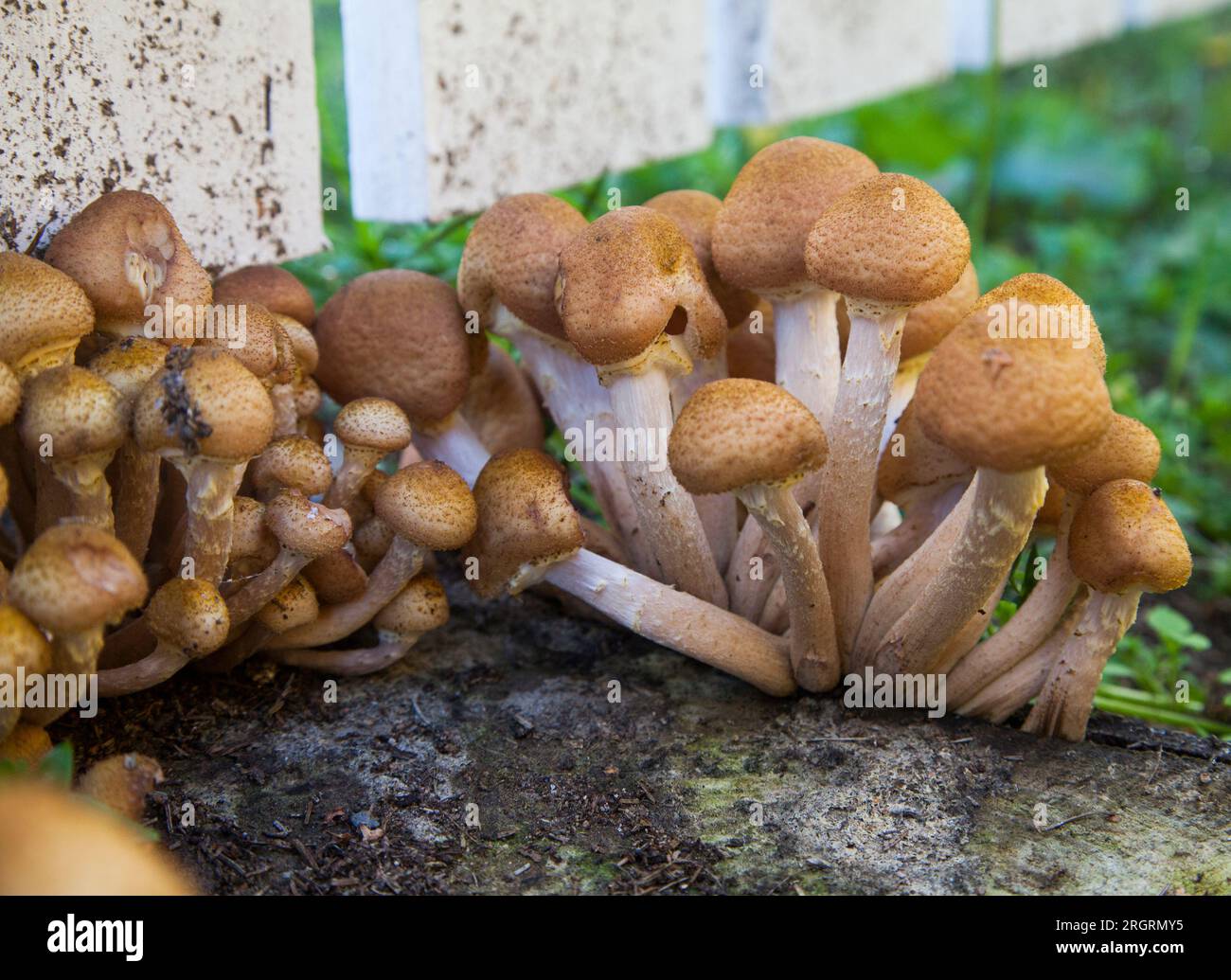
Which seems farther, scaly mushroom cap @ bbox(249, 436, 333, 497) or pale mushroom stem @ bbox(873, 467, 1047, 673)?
scaly mushroom cap @ bbox(249, 436, 333, 497)

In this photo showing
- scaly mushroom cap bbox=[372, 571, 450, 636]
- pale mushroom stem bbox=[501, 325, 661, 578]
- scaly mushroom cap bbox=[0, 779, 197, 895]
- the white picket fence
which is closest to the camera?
scaly mushroom cap bbox=[0, 779, 197, 895]

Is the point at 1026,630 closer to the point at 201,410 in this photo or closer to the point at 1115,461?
the point at 1115,461

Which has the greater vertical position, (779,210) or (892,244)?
(779,210)

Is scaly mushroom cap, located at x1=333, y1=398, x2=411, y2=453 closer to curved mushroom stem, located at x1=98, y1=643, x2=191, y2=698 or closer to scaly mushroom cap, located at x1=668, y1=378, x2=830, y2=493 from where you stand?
curved mushroom stem, located at x1=98, y1=643, x2=191, y2=698

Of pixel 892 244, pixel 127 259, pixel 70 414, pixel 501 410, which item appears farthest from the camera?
pixel 501 410

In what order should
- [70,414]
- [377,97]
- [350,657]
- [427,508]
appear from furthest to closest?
[377,97]
[350,657]
[427,508]
[70,414]

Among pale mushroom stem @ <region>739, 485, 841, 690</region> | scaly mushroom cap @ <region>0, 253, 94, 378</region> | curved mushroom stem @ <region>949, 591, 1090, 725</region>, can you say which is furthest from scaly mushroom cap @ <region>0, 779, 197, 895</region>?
curved mushroom stem @ <region>949, 591, 1090, 725</region>

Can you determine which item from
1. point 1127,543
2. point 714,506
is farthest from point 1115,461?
point 714,506

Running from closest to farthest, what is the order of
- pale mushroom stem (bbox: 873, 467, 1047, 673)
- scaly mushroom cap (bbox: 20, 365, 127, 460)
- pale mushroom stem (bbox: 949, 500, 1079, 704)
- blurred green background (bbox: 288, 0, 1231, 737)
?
scaly mushroom cap (bbox: 20, 365, 127, 460)
pale mushroom stem (bbox: 873, 467, 1047, 673)
pale mushroom stem (bbox: 949, 500, 1079, 704)
blurred green background (bbox: 288, 0, 1231, 737)
